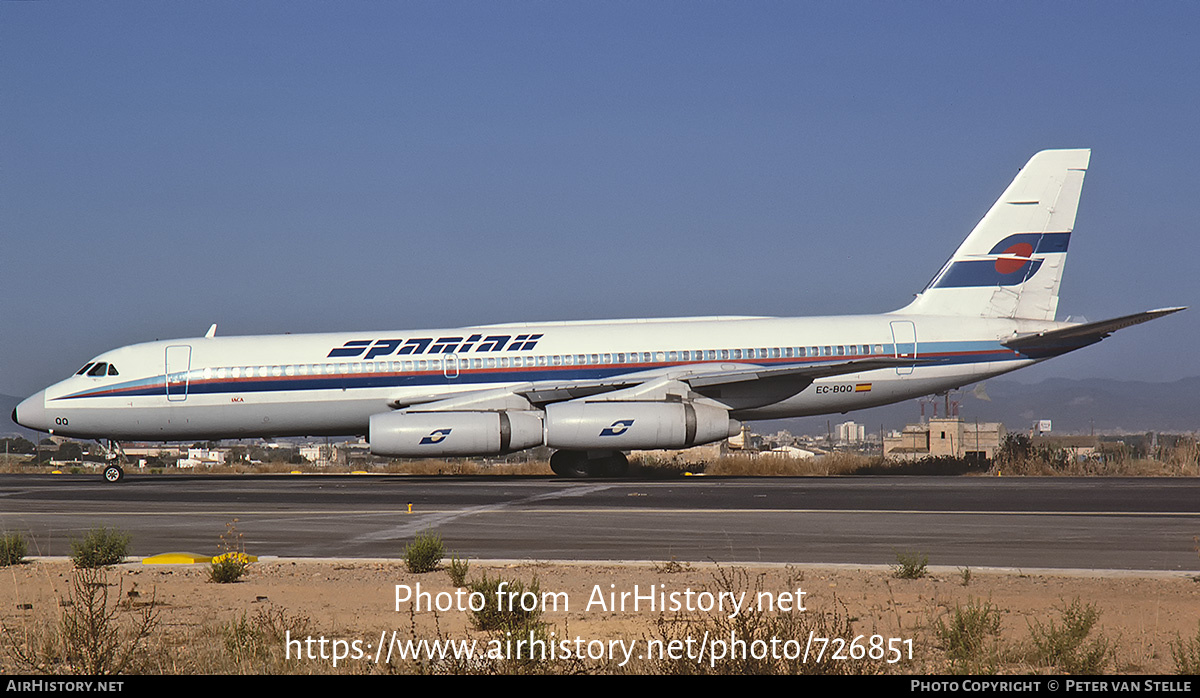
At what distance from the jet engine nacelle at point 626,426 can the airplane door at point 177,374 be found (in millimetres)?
8986

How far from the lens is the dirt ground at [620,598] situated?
24.6 ft

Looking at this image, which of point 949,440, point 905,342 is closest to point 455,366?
point 905,342

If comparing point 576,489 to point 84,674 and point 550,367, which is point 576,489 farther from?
point 84,674

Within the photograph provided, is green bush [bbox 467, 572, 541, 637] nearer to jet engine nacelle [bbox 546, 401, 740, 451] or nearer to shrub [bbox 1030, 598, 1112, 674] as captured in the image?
shrub [bbox 1030, 598, 1112, 674]

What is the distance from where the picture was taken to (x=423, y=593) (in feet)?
30.9

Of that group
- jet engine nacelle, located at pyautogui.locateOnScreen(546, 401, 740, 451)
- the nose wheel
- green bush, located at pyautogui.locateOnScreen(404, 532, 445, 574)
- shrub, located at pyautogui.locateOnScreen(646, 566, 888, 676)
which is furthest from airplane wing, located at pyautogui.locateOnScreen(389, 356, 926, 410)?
shrub, located at pyautogui.locateOnScreen(646, 566, 888, 676)

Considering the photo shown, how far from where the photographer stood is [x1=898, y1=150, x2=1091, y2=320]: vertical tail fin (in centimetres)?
2869

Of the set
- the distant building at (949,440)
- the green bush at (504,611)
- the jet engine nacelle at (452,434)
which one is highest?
the jet engine nacelle at (452,434)

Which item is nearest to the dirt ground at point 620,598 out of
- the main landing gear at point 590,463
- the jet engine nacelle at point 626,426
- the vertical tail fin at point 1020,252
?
the jet engine nacelle at point 626,426

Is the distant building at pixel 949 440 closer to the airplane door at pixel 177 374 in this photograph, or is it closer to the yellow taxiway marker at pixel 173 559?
the airplane door at pixel 177 374

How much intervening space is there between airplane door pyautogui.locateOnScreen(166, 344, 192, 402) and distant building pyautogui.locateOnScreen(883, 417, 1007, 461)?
2761 cm

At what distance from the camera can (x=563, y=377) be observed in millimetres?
26859

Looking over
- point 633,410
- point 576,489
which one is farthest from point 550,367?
point 576,489

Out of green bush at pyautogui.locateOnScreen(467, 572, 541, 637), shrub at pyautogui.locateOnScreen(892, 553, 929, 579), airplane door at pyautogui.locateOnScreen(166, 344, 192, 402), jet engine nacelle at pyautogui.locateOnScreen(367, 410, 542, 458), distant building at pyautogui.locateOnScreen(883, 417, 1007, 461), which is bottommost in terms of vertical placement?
distant building at pyautogui.locateOnScreen(883, 417, 1007, 461)
